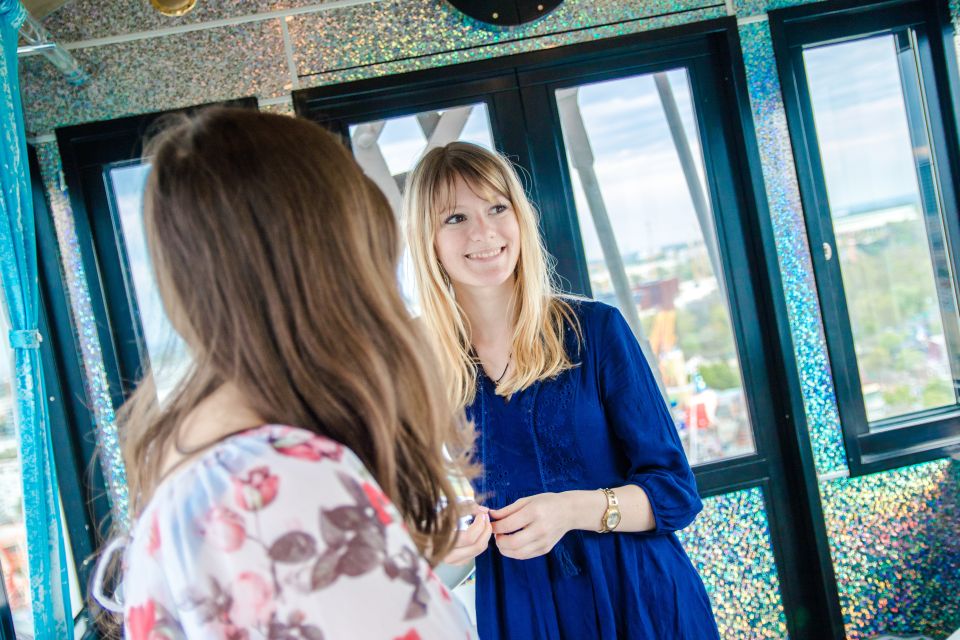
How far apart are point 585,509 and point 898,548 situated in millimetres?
1816

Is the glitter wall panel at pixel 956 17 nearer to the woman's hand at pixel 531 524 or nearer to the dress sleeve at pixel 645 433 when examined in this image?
the dress sleeve at pixel 645 433

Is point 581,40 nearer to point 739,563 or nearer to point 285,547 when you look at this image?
point 739,563

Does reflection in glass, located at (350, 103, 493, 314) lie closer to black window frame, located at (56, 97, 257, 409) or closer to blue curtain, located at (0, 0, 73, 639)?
black window frame, located at (56, 97, 257, 409)

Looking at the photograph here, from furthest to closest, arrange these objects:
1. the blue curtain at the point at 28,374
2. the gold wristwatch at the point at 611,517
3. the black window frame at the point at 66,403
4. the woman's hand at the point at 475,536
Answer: the black window frame at the point at 66,403 → the blue curtain at the point at 28,374 → the gold wristwatch at the point at 611,517 → the woman's hand at the point at 475,536

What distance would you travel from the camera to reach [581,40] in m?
2.36

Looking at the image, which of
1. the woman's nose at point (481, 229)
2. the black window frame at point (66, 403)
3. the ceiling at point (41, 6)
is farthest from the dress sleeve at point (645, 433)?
the ceiling at point (41, 6)

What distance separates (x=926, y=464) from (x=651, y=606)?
5.68 ft

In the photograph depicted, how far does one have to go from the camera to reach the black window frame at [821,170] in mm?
2434

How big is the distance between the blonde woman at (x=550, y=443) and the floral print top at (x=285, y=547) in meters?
0.64

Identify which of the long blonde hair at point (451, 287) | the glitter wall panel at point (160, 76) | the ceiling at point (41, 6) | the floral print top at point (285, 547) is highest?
the ceiling at point (41, 6)

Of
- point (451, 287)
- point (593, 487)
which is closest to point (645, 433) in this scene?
point (593, 487)

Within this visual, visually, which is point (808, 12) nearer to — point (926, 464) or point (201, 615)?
point (926, 464)

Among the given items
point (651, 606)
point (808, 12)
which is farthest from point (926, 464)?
point (651, 606)

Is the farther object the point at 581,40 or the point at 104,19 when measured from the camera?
the point at 581,40
